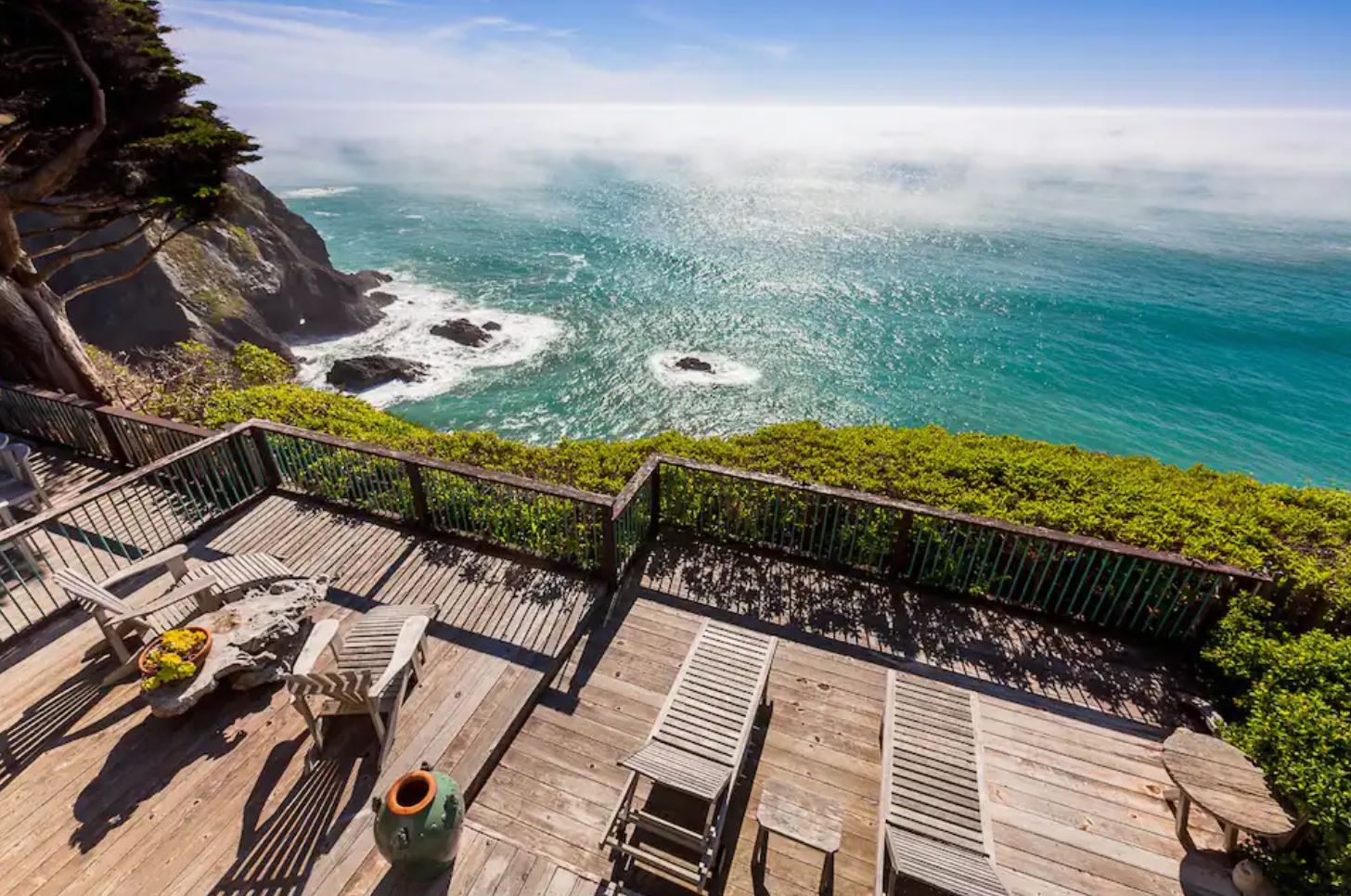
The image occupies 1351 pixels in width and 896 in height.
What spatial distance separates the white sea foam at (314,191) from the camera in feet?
416

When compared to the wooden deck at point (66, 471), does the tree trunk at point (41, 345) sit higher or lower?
higher

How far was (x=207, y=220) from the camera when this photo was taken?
13.4 metres

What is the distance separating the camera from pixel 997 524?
7.01 metres

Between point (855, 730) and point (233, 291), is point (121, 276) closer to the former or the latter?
point (855, 730)

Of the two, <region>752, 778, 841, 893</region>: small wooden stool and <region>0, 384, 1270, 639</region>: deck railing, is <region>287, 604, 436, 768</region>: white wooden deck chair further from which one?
<region>752, 778, 841, 893</region>: small wooden stool

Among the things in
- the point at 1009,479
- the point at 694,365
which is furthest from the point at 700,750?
the point at 694,365

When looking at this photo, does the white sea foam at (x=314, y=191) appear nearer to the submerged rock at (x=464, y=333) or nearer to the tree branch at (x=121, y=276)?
the submerged rock at (x=464, y=333)

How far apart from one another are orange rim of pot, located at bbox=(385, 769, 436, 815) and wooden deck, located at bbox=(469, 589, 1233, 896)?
107 cm

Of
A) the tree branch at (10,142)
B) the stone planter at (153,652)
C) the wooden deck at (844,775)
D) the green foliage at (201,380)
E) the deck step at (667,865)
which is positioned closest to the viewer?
the deck step at (667,865)

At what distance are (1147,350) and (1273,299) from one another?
3434 cm

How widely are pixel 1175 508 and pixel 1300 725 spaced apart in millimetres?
4469

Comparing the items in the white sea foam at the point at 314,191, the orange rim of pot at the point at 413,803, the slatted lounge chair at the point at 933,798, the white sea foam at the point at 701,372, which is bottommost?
the white sea foam at the point at 701,372

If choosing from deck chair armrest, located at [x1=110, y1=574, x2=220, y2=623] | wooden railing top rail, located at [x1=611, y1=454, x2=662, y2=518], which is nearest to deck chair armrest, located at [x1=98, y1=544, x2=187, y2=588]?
deck chair armrest, located at [x1=110, y1=574, x2=220, y2=623]

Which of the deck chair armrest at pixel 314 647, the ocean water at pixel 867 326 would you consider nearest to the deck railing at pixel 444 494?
the deck chair armrest at pixel 314 647
